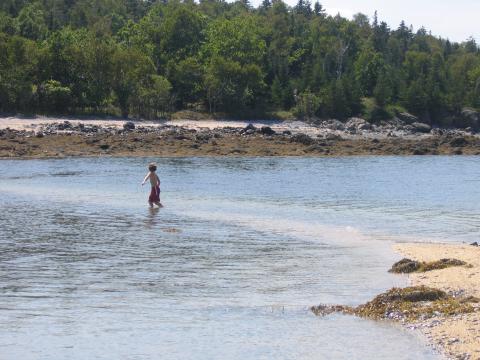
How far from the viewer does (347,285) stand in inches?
719

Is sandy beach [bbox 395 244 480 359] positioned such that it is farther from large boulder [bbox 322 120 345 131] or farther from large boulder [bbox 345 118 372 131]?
large boulder [bbox 345 118 372 131]

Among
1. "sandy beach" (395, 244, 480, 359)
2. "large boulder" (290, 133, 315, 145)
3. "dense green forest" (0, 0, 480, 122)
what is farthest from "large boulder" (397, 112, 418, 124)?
"sandy beach" (395, 244, 480, 359)

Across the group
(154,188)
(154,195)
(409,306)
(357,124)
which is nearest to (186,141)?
(357,124)

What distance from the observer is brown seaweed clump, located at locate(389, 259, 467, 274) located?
19498 millimetres

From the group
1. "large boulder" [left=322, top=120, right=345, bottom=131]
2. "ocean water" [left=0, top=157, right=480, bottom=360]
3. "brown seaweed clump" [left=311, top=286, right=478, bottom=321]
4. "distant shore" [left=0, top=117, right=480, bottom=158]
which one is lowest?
"ocean water" [left=0, top=157, right=480, bottom=360]

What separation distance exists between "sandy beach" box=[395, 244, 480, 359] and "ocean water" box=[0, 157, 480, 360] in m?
0.36

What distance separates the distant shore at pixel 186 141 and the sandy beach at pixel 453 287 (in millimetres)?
35869

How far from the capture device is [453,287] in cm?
1719

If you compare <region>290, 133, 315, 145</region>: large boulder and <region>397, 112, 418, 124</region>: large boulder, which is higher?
<region>397, 112, 418, 124</region>: large boulder

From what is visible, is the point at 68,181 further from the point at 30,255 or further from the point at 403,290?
the point at 403,290

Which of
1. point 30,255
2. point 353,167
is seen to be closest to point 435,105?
point 353,167

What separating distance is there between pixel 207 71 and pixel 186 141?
25.8 metres

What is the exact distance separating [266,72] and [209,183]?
5962cm

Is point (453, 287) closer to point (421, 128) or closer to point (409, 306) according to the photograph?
point (409, 306)
